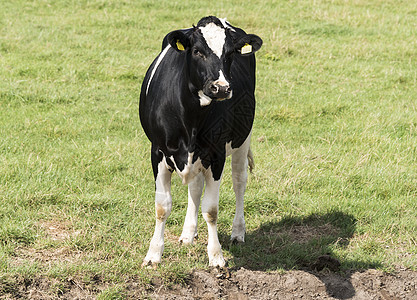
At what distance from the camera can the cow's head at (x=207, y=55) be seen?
15.9 feet

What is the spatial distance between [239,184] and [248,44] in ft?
5.88

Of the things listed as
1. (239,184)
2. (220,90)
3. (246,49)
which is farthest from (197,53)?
(239,184)

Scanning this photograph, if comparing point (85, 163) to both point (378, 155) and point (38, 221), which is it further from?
point (378, 155)

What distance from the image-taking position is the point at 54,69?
1098cm

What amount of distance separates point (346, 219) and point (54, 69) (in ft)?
20.6

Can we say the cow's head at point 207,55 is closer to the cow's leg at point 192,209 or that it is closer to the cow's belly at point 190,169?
the cow's belly at point 190,169

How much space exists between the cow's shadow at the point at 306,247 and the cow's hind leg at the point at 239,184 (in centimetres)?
11

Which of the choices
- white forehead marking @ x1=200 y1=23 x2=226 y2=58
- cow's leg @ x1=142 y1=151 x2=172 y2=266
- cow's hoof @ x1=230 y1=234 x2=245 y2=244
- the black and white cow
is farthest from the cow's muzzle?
cow's hoof @ x1=230 y1=234 x2=245 y2=244

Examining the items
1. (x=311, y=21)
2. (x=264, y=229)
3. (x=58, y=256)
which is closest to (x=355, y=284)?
(x=264, y=229)

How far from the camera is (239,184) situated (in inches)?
264

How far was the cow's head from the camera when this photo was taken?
4.84 m

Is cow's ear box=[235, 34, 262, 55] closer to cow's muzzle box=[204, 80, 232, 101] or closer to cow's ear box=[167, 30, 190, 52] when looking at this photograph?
cow's ear box=[167, 30, 190, 52]

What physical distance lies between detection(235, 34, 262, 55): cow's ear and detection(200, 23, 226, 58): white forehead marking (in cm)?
35

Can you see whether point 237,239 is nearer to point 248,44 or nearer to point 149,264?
point 149,264
